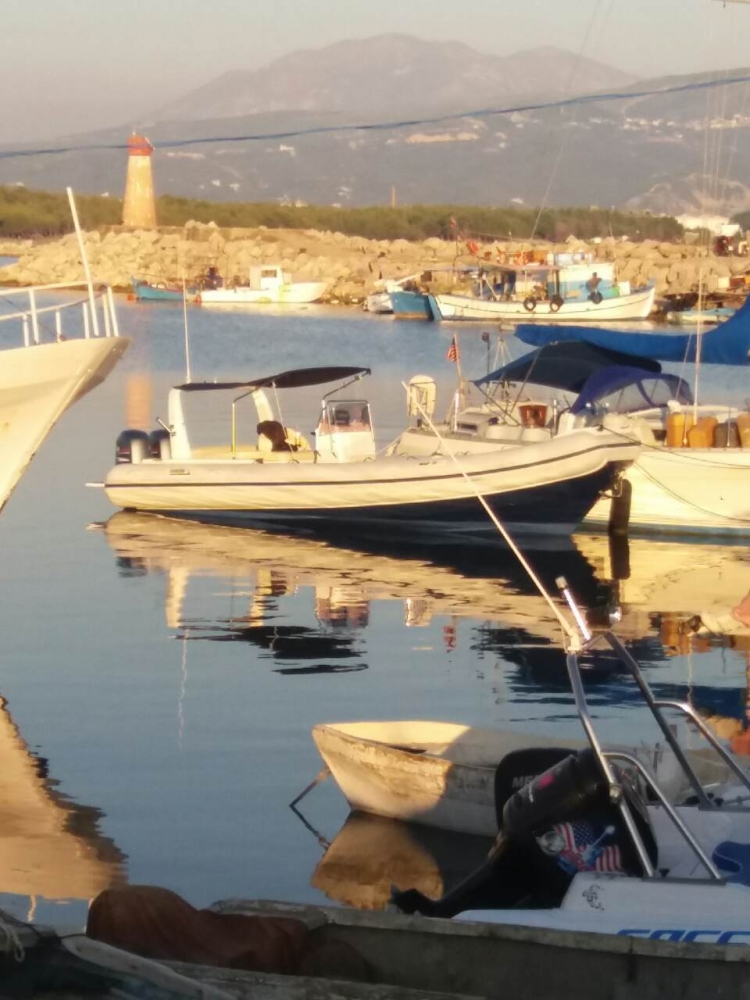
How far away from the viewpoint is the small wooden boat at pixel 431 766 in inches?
332

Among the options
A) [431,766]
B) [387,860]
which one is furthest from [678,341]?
[387,860]

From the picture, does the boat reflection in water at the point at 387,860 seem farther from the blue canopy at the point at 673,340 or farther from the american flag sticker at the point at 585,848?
the blue canopy at the point at 673,340

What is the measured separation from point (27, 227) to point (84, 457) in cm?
10020

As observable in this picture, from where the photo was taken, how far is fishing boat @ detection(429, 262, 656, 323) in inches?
2304

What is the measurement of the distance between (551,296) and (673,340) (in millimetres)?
38972

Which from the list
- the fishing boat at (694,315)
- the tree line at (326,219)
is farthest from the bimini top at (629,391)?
the tree line at (326,219)

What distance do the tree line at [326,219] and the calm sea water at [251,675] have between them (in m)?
96.9

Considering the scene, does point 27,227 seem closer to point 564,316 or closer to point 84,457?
point 564,316

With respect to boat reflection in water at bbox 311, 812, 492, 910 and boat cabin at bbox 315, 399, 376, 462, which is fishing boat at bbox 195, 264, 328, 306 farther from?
boat reflection in water at bbox 311, 812, 492, 910

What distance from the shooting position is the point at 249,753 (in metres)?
10.2

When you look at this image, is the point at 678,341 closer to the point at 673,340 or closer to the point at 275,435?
the point at 673,340

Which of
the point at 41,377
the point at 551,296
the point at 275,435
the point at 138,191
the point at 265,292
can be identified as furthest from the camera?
the point at 138,191

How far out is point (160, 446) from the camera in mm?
20984

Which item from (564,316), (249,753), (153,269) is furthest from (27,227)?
(249,753)
